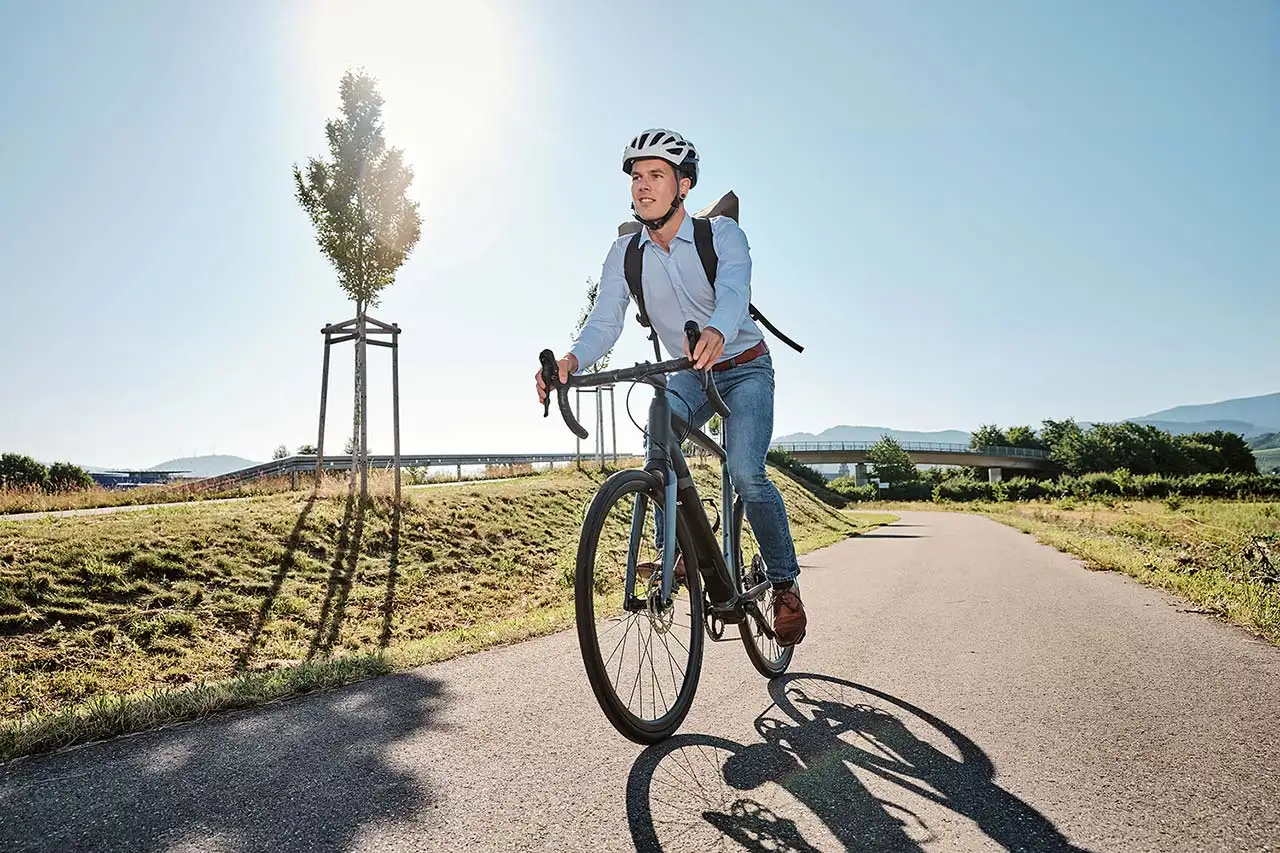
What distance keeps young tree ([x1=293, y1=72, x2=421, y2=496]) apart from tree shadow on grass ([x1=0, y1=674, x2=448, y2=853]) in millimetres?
12891

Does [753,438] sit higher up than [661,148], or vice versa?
[661,148]

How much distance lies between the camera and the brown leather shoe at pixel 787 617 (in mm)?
4059

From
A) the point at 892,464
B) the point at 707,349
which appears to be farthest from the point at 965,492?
the point at 707,349

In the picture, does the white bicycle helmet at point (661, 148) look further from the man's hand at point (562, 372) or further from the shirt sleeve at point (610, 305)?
the man's hand at point (562, 372)

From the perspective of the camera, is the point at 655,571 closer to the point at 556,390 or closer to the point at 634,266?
the point at 556,390

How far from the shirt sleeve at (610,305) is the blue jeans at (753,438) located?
43 centimetres

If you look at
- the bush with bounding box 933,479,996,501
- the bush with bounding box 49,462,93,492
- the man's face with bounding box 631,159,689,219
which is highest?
the man's face with bounding box 631,159,689,219

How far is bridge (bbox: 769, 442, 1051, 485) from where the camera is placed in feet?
332

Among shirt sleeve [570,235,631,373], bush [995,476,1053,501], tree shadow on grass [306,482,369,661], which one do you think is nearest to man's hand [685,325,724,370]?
shirt sleeve [570,235,631,373]

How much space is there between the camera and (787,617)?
4.06m

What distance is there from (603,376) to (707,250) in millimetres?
1038

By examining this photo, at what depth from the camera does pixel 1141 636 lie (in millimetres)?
5527

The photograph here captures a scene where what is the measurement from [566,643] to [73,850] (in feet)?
10.7

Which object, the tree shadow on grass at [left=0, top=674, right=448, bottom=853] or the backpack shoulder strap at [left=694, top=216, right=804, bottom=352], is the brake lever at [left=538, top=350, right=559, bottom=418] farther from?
the tree shadow on grass at [left=0, top=674, right=448, bottom=853]
